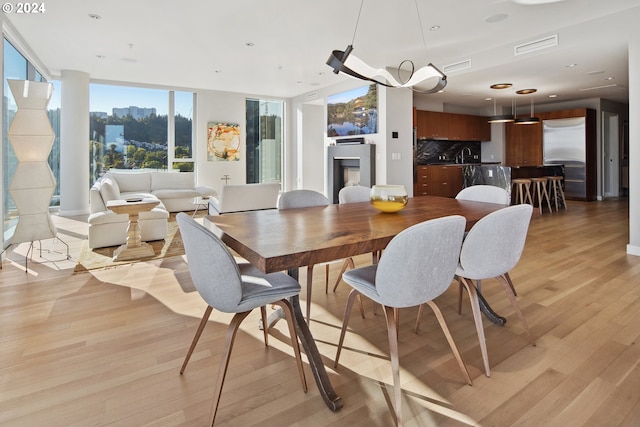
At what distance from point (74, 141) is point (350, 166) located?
5.26 metres

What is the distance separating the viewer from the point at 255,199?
4922 mm

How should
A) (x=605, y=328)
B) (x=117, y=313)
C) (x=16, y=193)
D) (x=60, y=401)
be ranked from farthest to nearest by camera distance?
(x=16, y=193), (x=117, y=313), (x=605, y=328), (x=60, y=401)

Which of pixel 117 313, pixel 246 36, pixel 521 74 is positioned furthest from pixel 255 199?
pixel 521 74

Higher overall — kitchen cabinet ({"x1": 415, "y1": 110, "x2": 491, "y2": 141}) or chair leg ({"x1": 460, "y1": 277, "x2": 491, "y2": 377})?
kitchen cabinet ({"x1": 415, "y1": 110, "x2": 491, "y2": 141})

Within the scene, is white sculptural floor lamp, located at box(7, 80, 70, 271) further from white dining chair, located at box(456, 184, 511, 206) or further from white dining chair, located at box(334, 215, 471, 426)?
white dining chair, located at box(456, 184, 511, 206)

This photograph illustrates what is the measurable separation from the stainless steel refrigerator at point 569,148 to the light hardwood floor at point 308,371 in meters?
7.18

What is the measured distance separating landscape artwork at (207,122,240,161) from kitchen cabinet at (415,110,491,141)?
4339 mm

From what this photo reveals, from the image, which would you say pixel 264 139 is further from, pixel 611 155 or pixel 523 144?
pixel 611 155

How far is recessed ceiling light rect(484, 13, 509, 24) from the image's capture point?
14.1 ft

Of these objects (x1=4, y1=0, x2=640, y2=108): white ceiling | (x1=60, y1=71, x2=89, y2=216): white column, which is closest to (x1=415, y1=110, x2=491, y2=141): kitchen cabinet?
(x1=4, y1=0, x2=640, y2=108): white ceiling

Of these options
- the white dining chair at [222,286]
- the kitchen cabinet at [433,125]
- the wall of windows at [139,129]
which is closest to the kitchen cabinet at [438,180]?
the kitchen cabinet at [433,125]

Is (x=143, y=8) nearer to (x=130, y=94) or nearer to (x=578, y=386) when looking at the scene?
(x=130, y=94)

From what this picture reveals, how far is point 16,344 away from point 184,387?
47.7 inches

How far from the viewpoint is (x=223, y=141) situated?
8.98 metres
